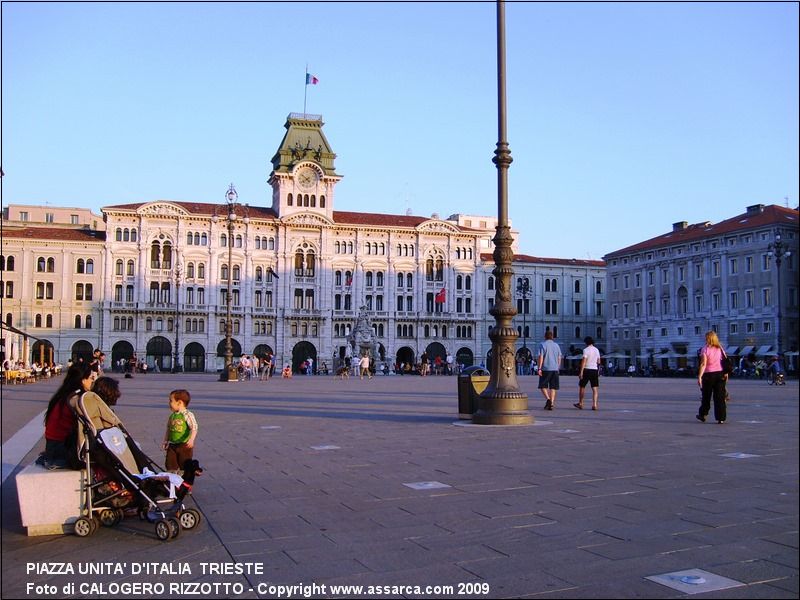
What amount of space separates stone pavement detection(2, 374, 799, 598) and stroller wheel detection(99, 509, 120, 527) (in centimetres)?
11

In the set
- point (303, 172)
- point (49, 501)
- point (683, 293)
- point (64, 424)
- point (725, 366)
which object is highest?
point (303, 172)

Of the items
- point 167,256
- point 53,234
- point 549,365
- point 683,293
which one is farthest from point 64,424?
point 53,234

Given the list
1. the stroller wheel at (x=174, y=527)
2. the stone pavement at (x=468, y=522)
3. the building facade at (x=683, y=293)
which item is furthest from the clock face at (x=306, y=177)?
the stroller wheel at (x=174, y=527)

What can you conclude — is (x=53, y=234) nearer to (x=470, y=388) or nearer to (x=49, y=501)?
(x=470, y=388)

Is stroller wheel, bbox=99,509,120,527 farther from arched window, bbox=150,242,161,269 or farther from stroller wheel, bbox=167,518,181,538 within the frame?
arched window, bbox=150,242,161,269

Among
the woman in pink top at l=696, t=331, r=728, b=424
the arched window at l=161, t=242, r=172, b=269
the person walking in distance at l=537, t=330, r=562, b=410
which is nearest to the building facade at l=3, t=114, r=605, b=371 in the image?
the arched window at l=161, t=242, r=172, b=269

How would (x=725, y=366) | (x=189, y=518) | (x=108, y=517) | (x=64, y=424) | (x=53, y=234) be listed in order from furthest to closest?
(x=53, y=234)
(x=725, y=366)
(x=64, y=424)
(x=108, y=517)
(x=189, y=518)

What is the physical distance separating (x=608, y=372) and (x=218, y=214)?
4130 centimetres

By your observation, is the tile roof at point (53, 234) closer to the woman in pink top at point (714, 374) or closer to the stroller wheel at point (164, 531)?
the woman in pink top at point (714, 374)

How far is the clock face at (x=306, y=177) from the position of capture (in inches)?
3233

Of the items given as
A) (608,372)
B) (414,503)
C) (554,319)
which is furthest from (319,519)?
(554,319)

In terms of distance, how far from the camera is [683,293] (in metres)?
67.1

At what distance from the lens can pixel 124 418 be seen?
16.6 m

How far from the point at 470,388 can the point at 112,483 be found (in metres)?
9.76
